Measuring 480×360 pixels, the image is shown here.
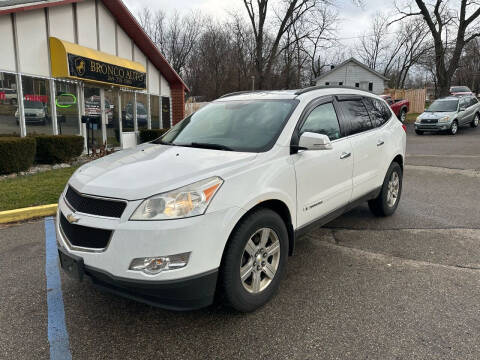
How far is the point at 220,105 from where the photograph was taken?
432 cm

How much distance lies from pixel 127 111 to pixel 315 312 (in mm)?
13558

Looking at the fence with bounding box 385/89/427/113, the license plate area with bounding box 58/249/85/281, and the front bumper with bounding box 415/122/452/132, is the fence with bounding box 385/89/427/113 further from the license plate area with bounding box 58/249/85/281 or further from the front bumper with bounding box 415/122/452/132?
the license plate area with bounding box 58/249/85/281

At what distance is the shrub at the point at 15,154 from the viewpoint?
8469 mm

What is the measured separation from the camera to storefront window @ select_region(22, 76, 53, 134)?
1055 cm

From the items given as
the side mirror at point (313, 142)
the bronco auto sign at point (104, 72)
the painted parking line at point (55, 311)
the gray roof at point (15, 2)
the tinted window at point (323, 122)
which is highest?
the gray roof at point (15, 2)

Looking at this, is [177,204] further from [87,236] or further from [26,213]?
[26,213]

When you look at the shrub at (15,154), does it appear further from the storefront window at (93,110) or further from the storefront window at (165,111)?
the storefront window at (165,111)

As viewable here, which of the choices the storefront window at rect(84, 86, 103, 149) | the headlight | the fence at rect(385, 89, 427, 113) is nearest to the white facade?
the storefront window at rect(84, 86, 103, 149)

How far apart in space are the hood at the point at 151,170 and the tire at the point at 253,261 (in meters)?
0.47

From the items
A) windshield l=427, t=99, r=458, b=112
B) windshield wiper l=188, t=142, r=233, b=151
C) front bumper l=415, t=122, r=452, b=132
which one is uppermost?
windshield l=427, t=99, r=458, b=112

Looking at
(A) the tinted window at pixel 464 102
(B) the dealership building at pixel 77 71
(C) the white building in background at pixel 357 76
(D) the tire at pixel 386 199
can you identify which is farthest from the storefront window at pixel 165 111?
(C) the white building in background at pixel 357 76

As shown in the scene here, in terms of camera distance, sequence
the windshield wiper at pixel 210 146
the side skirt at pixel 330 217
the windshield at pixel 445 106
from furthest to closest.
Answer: the windshield at pixel 445 106, the side skirt at pixel 330 217, the windshield wiper at pixel 210 146

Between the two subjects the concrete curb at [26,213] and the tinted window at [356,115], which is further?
the concrete curb at [26,213]

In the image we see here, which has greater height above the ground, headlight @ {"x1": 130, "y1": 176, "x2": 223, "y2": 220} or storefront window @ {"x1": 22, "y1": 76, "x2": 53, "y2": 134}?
storefront window @ {"x1": 22, "y1": 76, "x2": 53, "y2": 134}
